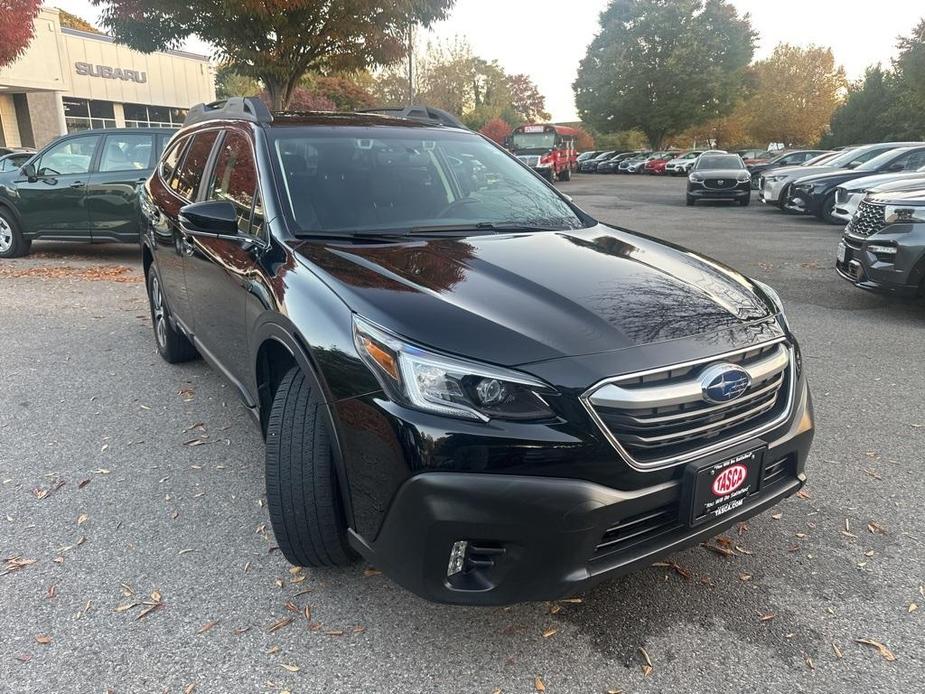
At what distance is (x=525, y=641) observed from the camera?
2.36 meters

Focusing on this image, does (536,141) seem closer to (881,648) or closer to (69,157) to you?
(69,157)

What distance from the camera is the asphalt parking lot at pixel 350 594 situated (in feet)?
7.26

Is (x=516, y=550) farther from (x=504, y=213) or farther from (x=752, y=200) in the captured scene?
(x=752, y=200)

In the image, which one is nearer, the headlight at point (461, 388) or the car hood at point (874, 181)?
the headlight at point (461, 388)

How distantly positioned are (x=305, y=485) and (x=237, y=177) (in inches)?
70.3

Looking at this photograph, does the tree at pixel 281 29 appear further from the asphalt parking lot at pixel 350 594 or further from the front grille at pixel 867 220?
the asphalt parking lot at pixel 350 594

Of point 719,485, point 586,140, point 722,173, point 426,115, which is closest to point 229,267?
point 426,115

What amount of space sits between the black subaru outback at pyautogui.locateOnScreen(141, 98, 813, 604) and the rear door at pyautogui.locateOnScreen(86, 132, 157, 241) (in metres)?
6.30

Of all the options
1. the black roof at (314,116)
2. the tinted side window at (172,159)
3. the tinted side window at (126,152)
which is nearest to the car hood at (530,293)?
the black roof at (314,116)

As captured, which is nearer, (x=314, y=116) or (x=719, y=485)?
(x=719, y=485)

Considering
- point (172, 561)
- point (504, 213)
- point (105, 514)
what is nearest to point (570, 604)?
point (172, 561)

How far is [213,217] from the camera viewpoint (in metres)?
3.00

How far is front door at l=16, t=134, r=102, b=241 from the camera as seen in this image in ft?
29.4

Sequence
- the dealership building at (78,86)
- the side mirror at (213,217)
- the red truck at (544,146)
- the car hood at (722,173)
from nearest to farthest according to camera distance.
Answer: the side mirror at (213,217), the car hood at (722,173), the dealership building at (78,86), the red truck at (544,146)
